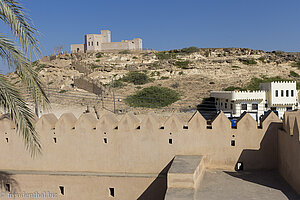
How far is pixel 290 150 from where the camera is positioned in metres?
6.32

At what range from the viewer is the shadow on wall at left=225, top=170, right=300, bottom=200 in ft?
19.8

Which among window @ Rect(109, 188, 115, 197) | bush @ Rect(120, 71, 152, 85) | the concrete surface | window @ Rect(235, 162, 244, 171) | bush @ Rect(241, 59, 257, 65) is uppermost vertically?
bush @ Rect(241, 59, 257, 65)

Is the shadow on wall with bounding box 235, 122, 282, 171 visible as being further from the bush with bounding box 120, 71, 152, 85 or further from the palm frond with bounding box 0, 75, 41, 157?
the bush with bounding box 120, 71, 152, 85

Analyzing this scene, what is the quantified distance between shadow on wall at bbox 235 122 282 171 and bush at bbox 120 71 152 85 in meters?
30.2

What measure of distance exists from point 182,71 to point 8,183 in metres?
35.2

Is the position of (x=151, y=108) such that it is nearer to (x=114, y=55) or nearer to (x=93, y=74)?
(x=93, y=74)

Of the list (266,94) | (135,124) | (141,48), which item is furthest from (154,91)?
(141,48)

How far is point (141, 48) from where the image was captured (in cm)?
6303

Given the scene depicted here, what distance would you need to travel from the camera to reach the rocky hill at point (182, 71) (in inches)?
1257

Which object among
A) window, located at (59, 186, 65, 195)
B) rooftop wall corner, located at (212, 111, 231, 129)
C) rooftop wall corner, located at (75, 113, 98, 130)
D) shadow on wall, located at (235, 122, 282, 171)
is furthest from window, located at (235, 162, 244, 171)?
window, located at (59, 186, 65, 195)

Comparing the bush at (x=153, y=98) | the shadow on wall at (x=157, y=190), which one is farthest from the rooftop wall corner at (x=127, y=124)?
the bush at (x=153, y=98)

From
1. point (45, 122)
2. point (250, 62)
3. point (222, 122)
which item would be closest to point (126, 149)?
point (45, 122)

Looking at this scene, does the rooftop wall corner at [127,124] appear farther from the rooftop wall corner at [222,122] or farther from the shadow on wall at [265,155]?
the shadow on wall at [265,155]

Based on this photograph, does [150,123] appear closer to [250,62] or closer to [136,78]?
[136,78]
